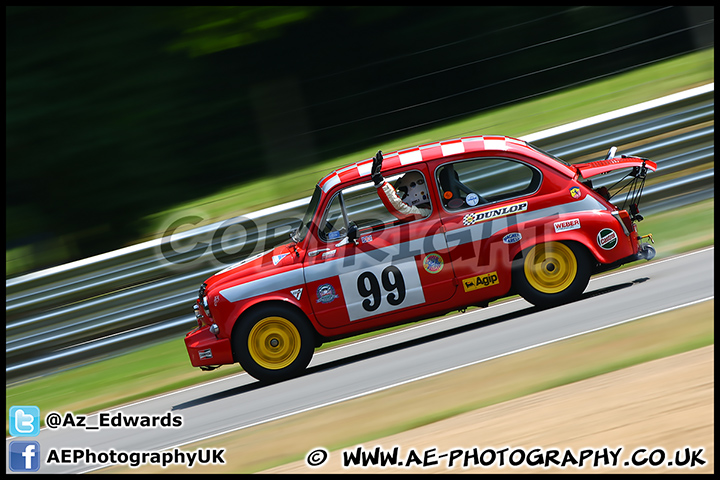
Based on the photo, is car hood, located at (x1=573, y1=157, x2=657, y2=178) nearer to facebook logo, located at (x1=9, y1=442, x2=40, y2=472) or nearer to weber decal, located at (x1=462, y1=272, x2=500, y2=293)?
weber decal, located at (x1=462, y1=272, x2=500, y2=293)

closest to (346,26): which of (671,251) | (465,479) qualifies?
(671,251)

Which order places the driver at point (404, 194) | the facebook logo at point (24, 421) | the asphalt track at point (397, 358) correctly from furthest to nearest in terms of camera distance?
the facebook logo at point (24, 421)
the driver at point (404, 194)
the asphalt track at point (397, 358)

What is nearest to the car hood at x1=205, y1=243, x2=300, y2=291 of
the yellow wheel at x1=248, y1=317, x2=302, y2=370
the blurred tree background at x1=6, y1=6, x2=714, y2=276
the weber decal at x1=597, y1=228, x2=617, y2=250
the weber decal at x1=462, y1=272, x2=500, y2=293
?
the yellow wheel at x1=248, y1=317, x2=302, y2=370

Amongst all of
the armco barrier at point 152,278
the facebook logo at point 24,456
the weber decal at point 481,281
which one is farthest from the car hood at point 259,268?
the armco barrier at point 152,278

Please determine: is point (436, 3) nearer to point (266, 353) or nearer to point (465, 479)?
point (266, 353)

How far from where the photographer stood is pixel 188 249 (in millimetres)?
9836

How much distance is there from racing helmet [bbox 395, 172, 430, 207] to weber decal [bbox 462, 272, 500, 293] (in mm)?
882

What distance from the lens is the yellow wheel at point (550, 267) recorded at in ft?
23.4

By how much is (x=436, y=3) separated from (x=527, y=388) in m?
9.37

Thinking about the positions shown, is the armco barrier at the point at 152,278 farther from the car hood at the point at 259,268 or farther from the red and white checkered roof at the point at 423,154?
the red and white checkered roof at the point at 423,154

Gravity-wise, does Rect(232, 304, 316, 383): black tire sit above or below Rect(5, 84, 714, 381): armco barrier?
below

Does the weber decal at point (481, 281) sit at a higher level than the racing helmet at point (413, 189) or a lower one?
lower

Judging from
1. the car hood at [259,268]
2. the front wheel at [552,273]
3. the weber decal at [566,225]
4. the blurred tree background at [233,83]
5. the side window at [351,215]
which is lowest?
the front wheel at [552,273]

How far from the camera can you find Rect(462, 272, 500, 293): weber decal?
7094 mm
